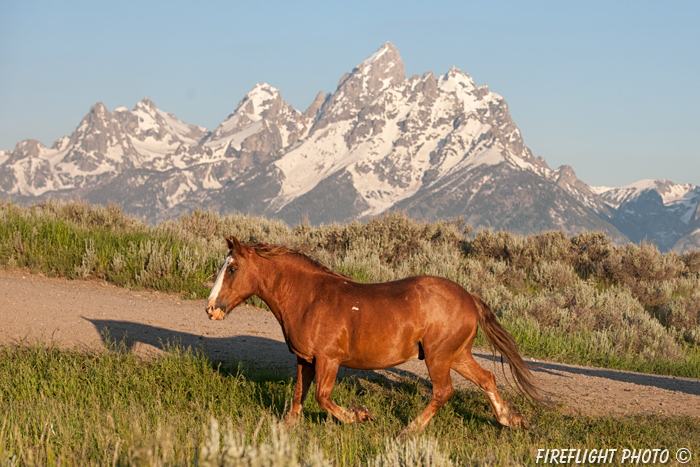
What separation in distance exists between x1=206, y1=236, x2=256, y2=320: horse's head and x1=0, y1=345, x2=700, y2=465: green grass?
2.97ft

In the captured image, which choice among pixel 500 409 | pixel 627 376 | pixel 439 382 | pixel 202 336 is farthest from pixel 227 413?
pixel 627 376

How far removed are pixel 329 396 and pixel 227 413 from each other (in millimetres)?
1241

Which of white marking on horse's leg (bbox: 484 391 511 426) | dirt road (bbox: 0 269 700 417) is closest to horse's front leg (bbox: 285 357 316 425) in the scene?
white marking on horse's leg (bbox: 484 391 511 426)

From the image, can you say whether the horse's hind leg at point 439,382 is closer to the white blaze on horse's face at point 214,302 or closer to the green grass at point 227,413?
the green grass at point 227,413

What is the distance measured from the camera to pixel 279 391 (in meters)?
7.25

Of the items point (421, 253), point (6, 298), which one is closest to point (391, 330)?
point (6, 298)

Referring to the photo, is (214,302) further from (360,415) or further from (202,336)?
(202,336)

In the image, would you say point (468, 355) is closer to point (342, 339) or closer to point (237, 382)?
point (342, 339)

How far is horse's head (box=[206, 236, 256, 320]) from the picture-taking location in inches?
229

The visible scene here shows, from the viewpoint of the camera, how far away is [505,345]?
6777 mm

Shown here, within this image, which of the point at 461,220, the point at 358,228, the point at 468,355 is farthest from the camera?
the point at 461,220

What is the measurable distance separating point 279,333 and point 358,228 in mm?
10074

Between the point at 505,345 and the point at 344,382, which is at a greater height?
the point at 505,345

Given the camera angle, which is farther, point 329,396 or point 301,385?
point 301,385
